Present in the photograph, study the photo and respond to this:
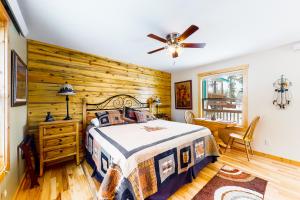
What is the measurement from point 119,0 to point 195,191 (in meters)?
2.56

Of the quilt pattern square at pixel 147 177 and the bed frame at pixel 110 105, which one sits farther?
the bed frame at pixel 110 105

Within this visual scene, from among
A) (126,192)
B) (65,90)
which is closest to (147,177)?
(126,192)

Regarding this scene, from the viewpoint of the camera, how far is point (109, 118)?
2791mm

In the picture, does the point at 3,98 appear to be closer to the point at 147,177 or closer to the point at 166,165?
the point at 147,177

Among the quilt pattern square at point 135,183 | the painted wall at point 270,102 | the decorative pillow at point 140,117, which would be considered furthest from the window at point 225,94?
the quilt pattern square at point 135,183

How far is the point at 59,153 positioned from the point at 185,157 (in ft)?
7.10

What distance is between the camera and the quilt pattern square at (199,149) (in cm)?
212

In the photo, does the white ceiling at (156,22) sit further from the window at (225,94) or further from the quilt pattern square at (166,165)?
the quilt pattern square at (166,165)

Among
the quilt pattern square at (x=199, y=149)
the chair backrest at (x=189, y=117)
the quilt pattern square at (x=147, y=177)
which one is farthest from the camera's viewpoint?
the chair backrest at (x=189, y=117)

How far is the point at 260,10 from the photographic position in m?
1.59

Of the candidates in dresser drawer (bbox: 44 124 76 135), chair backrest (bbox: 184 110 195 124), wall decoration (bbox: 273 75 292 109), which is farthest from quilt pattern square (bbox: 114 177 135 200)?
wall decoration (bbox: 273 75 292 109)

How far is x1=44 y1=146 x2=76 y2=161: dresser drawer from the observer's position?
2213 millimetres

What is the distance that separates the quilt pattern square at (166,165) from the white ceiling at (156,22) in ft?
5.85

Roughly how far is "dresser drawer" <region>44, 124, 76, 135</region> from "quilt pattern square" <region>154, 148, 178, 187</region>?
1.77 metres
